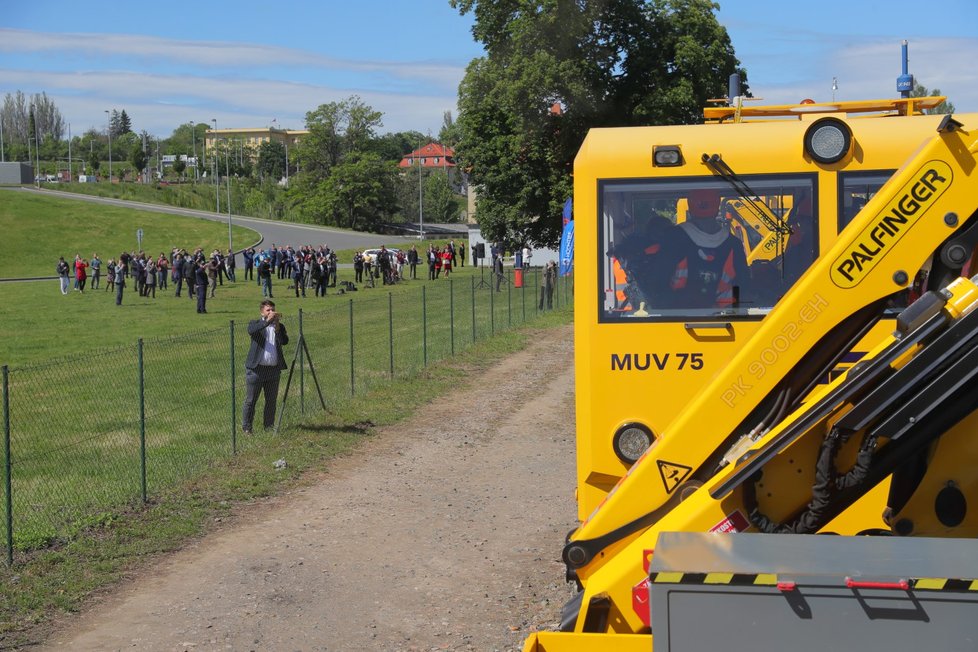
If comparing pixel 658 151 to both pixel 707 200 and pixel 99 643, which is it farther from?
pixel 99 643

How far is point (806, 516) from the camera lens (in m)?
4.48

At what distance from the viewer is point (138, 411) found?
15.2 m

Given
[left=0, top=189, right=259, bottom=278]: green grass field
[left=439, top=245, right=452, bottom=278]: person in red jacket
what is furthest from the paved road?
[left=439, top=245, right=452, bottom=278]: person in red jacket


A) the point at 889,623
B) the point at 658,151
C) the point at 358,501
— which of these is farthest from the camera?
the point at 358,501

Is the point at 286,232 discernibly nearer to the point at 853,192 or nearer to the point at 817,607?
the point at 853,192

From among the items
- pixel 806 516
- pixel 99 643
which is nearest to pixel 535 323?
pixel 99 643

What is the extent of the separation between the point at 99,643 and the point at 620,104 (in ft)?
122

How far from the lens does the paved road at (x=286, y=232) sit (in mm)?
88750

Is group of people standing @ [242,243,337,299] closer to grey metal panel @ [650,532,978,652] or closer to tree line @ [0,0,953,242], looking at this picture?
tree line @ [0,0,953,242]

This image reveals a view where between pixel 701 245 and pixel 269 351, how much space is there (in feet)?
29.1

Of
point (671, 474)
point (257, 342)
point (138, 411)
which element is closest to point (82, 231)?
point (138, 411)

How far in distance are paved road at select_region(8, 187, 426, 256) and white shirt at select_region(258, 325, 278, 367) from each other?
6898cm

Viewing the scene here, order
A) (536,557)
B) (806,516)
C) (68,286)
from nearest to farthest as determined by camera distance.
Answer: (806,516) < (536,557) < (68,286)

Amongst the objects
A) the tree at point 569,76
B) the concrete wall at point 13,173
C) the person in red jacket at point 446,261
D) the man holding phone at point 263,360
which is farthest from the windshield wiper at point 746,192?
the concrete wall at point 13,173
